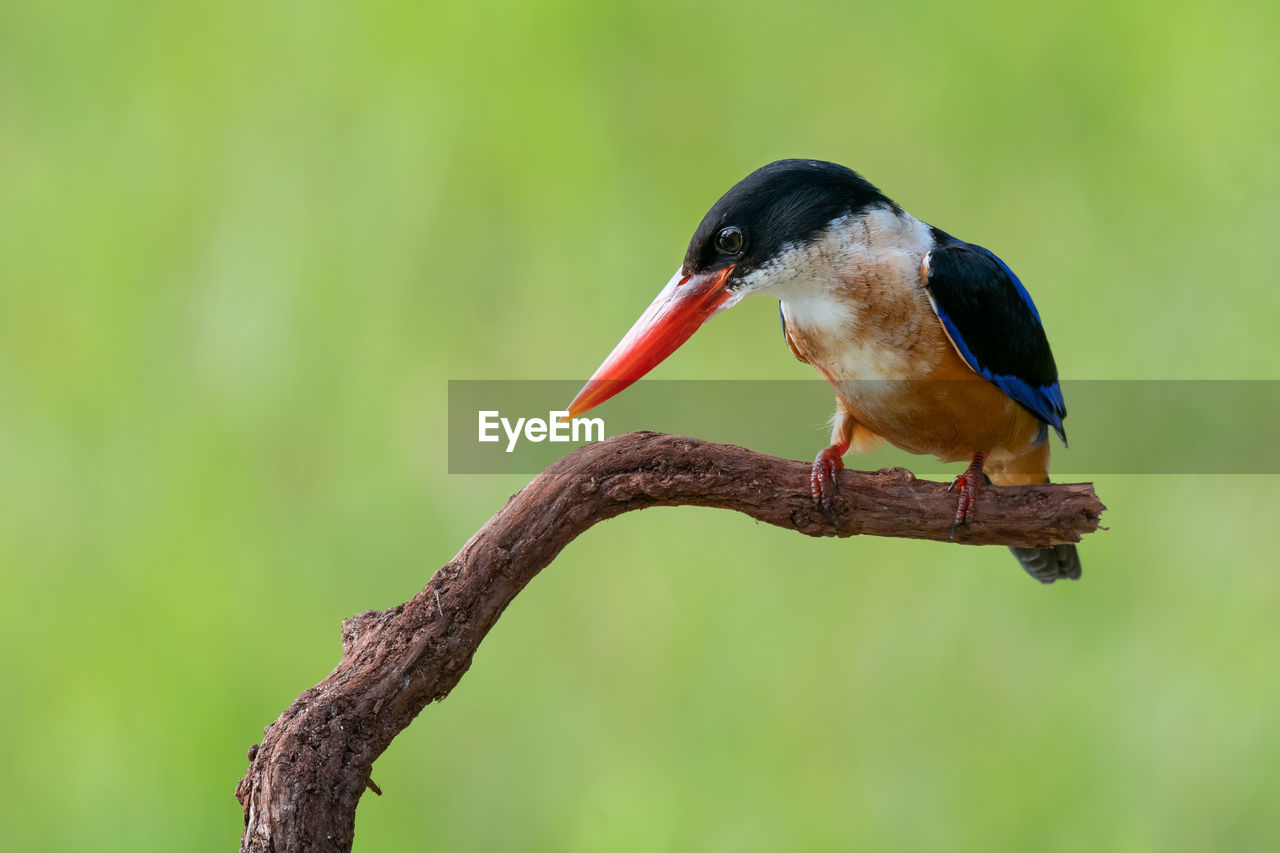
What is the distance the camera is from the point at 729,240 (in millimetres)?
1980

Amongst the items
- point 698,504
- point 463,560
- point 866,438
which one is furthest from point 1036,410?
point 463,560

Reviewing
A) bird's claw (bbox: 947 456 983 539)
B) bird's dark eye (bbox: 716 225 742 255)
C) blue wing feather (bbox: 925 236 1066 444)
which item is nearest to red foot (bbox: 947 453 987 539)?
bird's claw (bbox: 947 456 983 539)

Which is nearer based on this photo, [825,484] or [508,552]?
[508,552]

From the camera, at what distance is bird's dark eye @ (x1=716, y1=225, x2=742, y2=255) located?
6.47 ft

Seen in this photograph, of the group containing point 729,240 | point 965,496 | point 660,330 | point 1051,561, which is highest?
point 729,240

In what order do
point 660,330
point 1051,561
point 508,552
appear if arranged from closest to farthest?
point 508,552
point 660,330
point 1051,561

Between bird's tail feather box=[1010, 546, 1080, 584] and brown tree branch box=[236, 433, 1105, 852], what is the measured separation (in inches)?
16.6

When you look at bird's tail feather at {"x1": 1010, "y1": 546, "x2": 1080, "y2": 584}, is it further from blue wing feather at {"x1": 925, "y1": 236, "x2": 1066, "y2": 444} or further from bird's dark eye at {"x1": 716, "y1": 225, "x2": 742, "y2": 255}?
bird's dark eye at {"x1": 716, "y1": 225, "x2": 742, "y2": 255}

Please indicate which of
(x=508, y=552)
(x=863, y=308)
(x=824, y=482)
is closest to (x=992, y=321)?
(x=863, y=308)

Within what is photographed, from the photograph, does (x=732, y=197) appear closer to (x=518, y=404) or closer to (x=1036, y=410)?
(x=1036, y=410)

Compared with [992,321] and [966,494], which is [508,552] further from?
[992,321]

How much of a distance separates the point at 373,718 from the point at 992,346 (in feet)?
4.32

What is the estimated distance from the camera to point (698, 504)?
78.1 inches

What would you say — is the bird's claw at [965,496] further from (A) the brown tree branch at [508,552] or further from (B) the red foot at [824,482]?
(B) the red foot at [824,482]
